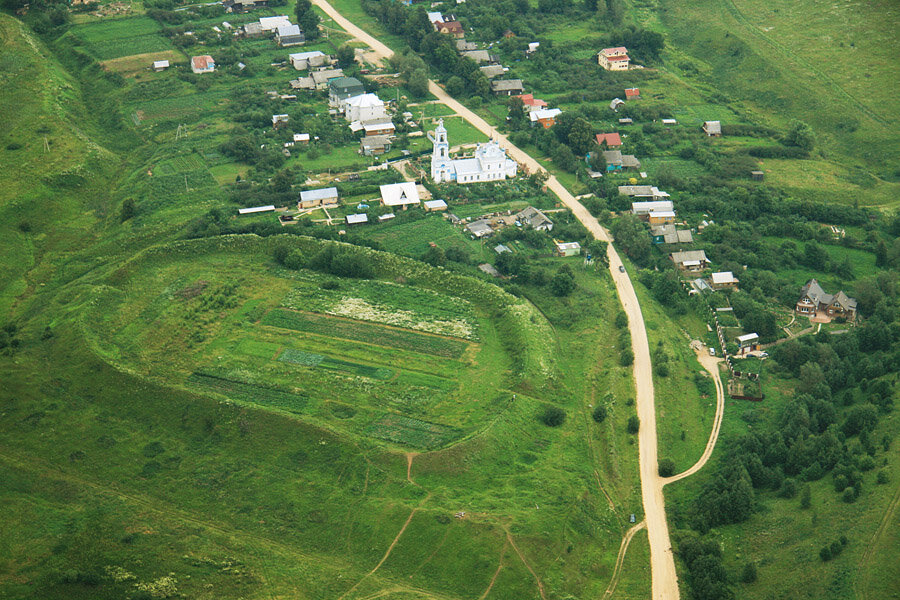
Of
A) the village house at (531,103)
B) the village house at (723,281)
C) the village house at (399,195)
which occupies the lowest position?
the village house at (723,281)

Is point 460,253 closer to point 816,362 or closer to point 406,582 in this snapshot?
point 816,362

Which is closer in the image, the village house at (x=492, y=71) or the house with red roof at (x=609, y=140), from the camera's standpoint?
the house with red roof at (x=609, y=140)

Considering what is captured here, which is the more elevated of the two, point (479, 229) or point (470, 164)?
point (470, 164)

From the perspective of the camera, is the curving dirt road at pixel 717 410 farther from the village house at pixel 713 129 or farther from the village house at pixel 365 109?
the village house at pixel 365 109

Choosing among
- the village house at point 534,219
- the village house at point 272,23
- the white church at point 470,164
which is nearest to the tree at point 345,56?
the village house at point 272,23

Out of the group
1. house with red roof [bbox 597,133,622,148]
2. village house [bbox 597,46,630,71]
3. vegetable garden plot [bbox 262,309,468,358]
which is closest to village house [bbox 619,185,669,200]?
house with red roof [bbox 597,133,622,148]

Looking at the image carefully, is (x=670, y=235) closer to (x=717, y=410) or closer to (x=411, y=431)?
(x=717, y=410)

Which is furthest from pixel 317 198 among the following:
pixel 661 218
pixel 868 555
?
pixel 868 555
